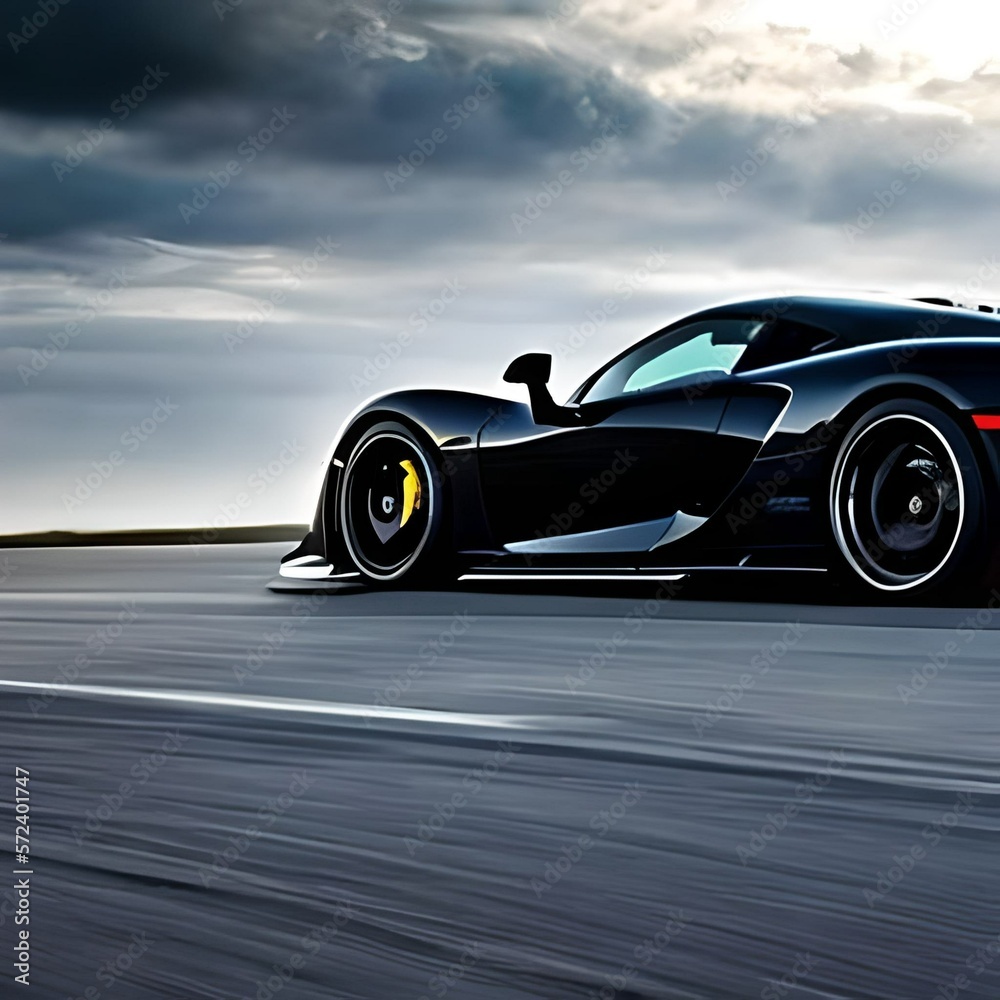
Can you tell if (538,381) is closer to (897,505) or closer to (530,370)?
(530,370)

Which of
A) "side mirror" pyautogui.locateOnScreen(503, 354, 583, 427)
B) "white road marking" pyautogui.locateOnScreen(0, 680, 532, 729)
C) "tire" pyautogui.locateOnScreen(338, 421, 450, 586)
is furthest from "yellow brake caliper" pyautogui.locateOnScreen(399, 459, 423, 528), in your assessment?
"white road marking" pyautogui.locateOnScreen(0, 680, 532, 729)

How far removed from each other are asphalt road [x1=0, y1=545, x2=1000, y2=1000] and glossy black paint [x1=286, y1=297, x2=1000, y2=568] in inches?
34.4

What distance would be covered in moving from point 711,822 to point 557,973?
89 cm

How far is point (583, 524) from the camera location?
7.45m

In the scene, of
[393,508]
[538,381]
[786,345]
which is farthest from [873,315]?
[393,508]

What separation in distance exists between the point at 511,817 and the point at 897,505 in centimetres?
388

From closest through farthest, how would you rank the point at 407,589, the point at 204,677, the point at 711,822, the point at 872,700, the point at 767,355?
the point at 711,822
the point at 872,700
the point at 204,677
the point at 767,355
the point at 407,589

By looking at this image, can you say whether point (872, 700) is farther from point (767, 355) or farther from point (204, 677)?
point (767, 355)

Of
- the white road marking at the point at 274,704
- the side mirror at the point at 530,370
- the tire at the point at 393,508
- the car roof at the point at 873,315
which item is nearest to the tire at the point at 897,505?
the car roof at the point at 873,315

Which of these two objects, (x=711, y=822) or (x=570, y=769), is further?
(x=570, y=769)

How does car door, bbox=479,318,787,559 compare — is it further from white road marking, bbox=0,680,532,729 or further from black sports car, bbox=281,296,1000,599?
white road marking, bbox=0,680,532,729

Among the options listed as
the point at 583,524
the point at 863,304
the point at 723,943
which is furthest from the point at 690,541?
the point at 723,943

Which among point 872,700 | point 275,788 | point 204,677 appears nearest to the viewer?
point 275,788

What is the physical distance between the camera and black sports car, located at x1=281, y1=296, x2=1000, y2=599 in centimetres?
670
